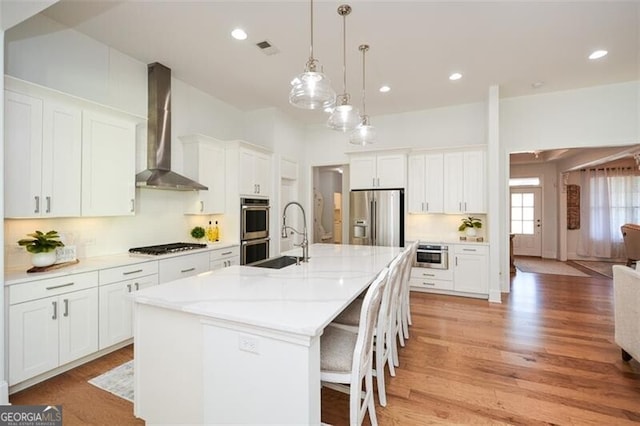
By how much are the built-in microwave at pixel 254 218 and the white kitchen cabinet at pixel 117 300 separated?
1571 mm

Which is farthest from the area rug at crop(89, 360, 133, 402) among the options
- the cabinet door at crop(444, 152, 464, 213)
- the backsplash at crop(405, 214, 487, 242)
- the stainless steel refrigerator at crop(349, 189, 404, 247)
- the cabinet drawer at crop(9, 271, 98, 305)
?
the cabinet door at crop(444, 152, 464, 213)

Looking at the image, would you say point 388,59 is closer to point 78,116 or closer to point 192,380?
point 78,116

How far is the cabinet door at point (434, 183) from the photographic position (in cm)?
502

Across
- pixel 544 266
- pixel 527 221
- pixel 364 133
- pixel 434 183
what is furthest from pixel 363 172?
pixel 527 221

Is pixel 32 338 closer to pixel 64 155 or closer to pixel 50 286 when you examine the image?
pixel 50 286

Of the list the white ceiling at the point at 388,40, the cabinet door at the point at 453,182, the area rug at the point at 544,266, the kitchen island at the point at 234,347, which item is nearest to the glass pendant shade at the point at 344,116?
the white ceiling at the point at 388,40

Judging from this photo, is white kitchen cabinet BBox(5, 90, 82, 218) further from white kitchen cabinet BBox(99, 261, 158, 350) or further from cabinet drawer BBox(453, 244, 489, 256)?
cabinet drawer BBox(453, 244, 489, 256)

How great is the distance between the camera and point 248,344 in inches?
54.7

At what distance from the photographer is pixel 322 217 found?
8.30 m

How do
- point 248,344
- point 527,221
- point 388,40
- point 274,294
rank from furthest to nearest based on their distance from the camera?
point 527,221 < point 388,40 < point 274,294 < point 248,344

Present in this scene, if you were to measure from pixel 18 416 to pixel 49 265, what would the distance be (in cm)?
111

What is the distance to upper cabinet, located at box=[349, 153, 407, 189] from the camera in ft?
16.6

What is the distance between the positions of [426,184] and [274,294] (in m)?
4.12

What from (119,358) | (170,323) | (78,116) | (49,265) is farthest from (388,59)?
(119,358)
